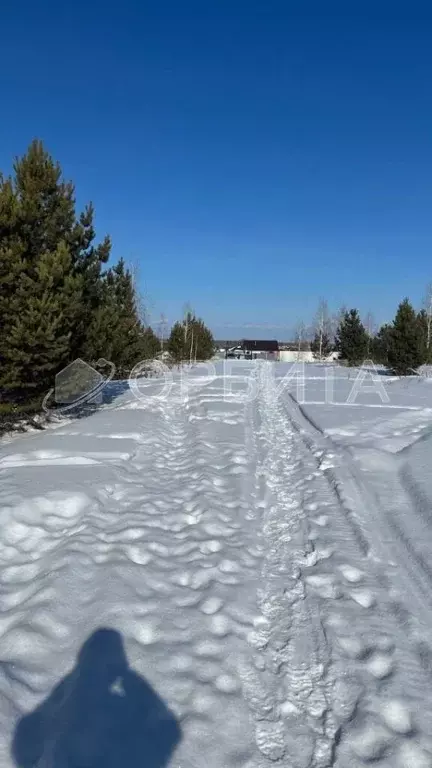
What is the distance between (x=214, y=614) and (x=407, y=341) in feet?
86.6

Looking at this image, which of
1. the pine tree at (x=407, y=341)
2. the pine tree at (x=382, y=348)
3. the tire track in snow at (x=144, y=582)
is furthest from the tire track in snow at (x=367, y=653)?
the pine tree at (x=382, y=348)

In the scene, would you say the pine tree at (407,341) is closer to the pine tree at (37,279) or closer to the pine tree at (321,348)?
the pine tree at (37,279)

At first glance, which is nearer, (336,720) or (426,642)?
(336,720)

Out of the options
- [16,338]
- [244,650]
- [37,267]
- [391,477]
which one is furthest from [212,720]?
[37,267]

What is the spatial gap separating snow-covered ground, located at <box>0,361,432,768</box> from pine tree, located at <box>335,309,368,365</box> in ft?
115

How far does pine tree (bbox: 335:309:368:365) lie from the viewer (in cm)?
4047

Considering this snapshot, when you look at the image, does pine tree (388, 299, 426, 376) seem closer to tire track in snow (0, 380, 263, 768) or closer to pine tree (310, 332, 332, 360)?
tire track in snow (0, 380, 263, 768)

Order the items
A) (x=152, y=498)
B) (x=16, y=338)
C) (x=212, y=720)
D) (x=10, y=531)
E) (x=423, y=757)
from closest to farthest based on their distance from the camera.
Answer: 1. (x=423, y=757)
2. (x=212, y=720)
3. (x=10, y=531)
4. (x=152, y=498)
5. (x=16, y=338)

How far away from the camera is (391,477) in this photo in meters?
6.52

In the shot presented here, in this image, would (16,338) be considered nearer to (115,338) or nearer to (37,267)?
(37,267)

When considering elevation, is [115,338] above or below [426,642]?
above

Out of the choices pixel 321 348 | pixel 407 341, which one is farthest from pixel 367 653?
pixel 321 348

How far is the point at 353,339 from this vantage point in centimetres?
4103

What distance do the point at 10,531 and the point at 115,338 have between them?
8255mm
